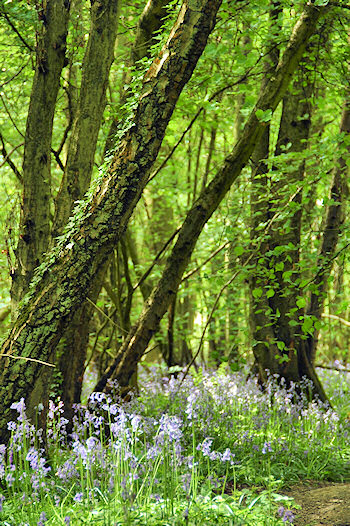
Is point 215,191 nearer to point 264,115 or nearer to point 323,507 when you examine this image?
point 264,115

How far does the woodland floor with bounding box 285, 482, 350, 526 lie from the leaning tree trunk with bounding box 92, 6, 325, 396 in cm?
206

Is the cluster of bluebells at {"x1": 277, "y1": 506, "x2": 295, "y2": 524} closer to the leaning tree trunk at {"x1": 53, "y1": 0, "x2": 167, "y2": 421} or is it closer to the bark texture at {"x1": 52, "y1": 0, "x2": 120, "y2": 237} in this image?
the leaning tree trunk at {"x1": 53, "y1": 0, "x2": 167, "y2": 421}

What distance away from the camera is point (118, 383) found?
5.56 metres

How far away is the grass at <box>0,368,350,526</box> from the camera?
2969 mm

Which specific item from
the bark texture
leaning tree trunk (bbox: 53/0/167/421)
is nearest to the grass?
leaning tree trunk (bbox: 53/0/167/421)

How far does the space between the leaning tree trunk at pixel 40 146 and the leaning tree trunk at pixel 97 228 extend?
0.92 metres

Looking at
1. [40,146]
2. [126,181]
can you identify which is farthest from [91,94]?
[126,181]

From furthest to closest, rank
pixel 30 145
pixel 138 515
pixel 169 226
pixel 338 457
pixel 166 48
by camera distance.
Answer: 1. pixel 169 226
2. pixel 338 457
3. pixel 30 145
4. pixel 166 48
5. pixel 138 515

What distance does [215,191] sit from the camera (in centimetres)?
537

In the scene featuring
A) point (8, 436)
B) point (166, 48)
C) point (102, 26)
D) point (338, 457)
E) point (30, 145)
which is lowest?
point (338, 457)

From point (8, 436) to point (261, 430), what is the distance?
240 centimetres

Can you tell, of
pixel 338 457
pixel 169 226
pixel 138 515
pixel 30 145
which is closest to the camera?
pixel 138 515

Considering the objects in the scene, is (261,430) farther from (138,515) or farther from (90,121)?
(90,121)

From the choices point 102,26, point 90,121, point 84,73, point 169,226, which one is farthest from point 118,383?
point 169,226
